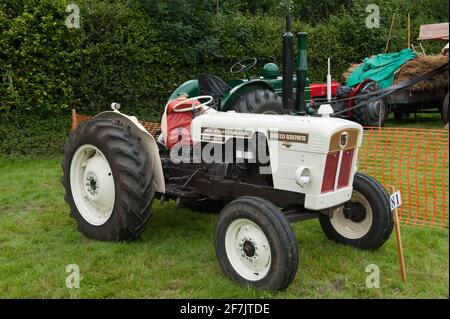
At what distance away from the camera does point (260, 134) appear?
12.6 feet

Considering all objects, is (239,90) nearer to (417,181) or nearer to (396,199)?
(417,181)

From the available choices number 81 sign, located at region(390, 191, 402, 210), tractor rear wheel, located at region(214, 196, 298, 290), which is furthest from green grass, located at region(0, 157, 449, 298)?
number 81 sign, located at region(390, 191, 402, 210)

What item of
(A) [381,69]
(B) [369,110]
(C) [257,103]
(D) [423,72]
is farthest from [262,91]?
(D) [423,72]

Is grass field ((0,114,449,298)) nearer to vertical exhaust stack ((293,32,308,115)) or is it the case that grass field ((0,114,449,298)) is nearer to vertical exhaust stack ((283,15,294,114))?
vertical exhaust stack ((293,32,308,115))

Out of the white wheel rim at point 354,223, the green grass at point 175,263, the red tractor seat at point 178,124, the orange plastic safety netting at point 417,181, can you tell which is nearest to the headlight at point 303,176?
the green grass at point 175,263

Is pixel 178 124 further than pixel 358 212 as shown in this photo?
Yes

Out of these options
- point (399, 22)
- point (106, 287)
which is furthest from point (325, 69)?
point (106, 287)

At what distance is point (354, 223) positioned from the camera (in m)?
4.31

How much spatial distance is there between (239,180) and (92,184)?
1.39 meters

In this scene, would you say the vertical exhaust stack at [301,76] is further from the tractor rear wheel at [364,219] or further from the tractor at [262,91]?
the tractor rear wheel at [364,219]

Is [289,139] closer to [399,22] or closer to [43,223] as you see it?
[43,223]

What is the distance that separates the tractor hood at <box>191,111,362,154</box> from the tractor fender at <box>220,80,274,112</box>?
1.43m

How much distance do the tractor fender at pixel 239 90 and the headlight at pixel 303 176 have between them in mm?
2135

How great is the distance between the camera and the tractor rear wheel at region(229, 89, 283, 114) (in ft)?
19.2
